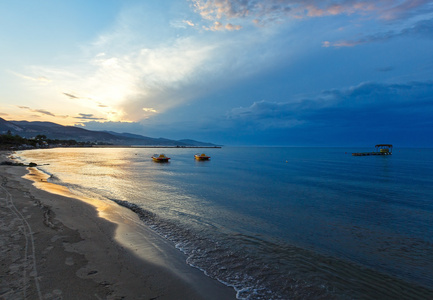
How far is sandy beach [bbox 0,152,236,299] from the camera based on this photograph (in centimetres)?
572

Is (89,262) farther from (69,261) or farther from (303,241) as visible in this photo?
(303,241)

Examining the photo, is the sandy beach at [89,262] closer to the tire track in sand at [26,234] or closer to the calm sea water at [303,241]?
the tire track in sand at [26,234]

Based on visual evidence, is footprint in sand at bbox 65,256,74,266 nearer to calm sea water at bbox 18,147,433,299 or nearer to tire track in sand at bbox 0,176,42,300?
tire track in sand at bbox 0,176,42,300

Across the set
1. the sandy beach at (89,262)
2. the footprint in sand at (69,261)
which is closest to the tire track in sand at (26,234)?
the sandy beach at (89,262)

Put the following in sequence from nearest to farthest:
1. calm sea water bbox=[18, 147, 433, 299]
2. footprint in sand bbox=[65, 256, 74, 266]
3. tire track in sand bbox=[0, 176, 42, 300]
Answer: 1. tire track in sand bbox=[0, 176, 42, 300]
2. footprint in sand bbox=[65, 256, 74, 266]
3. calm sea water bbox=[18, 147, 433, 299]

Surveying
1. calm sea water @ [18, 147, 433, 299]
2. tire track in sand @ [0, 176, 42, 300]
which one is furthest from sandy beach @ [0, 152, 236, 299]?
calm sea water @ [18, 147, 433, 299]

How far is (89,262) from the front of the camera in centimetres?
717

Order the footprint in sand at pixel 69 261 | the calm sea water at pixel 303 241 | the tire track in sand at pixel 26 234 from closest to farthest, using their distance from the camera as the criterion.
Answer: the tire track in sand at pixel 26 234
the footprint in sand at pixel 69 261
the calm sea water at pixel 303 241

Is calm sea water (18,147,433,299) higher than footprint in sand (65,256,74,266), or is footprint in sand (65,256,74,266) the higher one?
footprint in sand (65,256,74,266)

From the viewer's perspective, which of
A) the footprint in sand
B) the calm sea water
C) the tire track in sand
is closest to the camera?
the tire track in sand

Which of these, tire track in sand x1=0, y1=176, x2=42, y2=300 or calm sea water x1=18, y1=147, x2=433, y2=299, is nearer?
tire track in sand x1=0, y1=176, x2=42, y2=300

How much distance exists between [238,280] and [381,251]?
23.7ft

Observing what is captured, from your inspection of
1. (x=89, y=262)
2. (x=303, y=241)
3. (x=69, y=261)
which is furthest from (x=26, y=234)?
(x=303, y=241)

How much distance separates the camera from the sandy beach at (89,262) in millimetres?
5719
